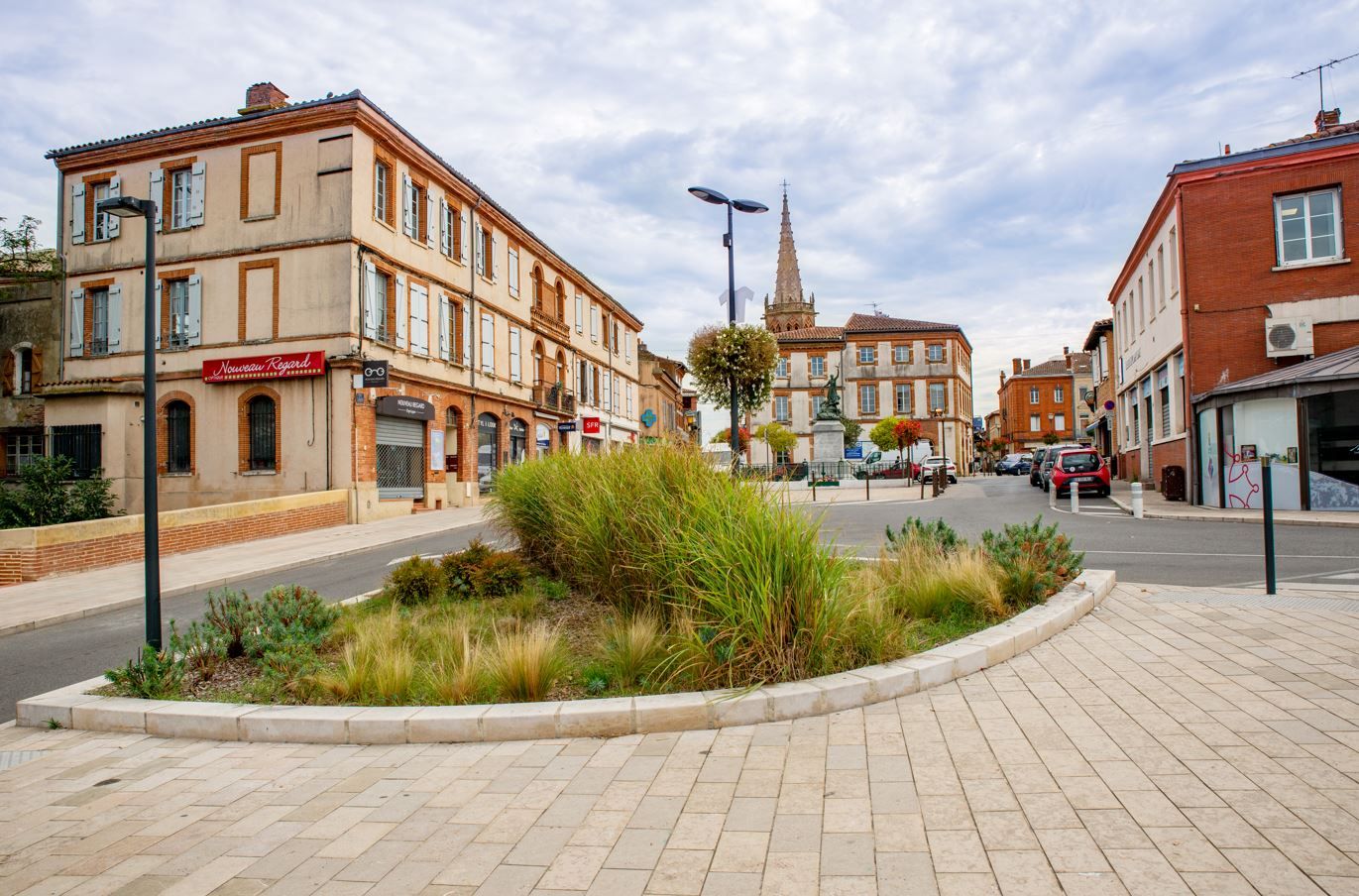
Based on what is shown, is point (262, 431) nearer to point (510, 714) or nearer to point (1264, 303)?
point (510, 714)

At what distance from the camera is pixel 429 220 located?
26.3 meters

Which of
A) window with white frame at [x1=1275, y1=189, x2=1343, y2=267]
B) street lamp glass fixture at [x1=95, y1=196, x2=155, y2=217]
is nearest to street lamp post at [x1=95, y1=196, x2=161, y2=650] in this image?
street lamp glass fixture at [x1=95, y1=196, x2=155, y2=217]

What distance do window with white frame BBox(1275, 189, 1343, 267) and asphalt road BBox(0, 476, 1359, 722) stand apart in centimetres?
735

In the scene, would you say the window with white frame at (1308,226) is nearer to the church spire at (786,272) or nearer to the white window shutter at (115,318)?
the white window shutter at (115,318)

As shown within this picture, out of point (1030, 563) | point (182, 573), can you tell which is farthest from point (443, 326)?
point (1030, 563)

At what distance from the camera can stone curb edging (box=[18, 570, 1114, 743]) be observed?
4508 mm

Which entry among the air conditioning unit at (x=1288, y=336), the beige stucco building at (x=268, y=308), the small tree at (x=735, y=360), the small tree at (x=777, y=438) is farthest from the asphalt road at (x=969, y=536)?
the small tree at (x=777, y=438)

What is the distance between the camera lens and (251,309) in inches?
898

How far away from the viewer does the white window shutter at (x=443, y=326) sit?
88.0ft

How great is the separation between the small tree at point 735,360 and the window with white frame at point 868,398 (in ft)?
155

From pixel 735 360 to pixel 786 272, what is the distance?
72152 mm

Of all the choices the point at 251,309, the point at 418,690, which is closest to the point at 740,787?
the point at 418,690

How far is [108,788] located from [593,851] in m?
2.67

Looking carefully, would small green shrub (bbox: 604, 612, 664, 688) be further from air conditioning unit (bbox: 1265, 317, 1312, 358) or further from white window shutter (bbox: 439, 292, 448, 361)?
white window shutter (bbox: 439, 292, 448, 361)
